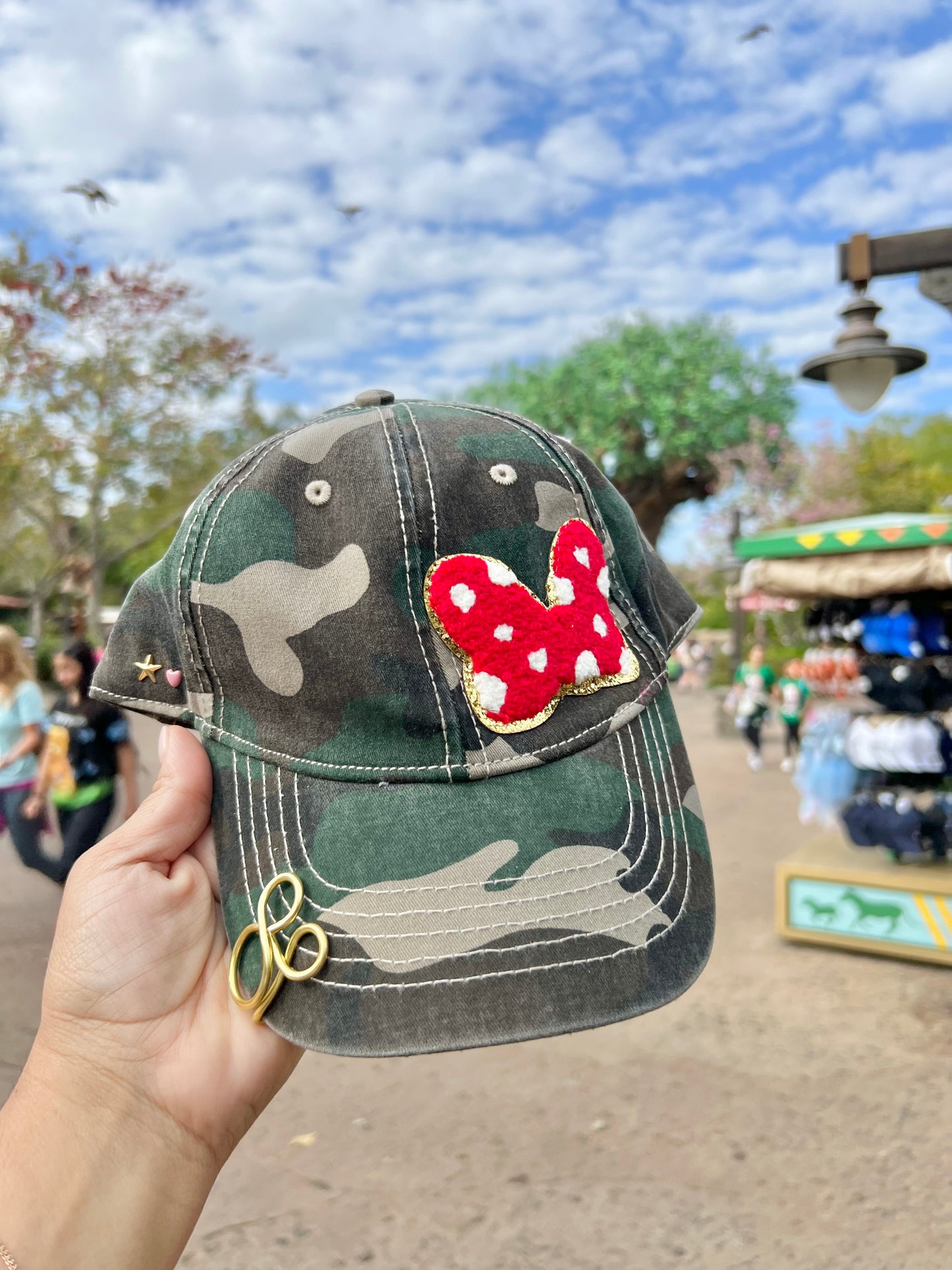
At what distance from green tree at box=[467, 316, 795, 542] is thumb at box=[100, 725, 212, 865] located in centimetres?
2078

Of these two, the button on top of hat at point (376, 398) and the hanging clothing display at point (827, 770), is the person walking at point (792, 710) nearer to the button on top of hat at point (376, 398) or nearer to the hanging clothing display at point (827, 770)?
the hanging clothing display at point (827, 770)

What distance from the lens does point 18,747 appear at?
5.02 m

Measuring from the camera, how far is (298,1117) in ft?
12.0

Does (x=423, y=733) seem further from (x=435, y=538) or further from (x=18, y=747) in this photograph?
(x=18, y=747)

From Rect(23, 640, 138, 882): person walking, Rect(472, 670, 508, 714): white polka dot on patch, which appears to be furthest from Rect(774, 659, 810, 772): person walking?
Rect(472, 670, 508, 714): white polka dot on patch

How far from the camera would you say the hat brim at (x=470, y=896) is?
117 centimetres

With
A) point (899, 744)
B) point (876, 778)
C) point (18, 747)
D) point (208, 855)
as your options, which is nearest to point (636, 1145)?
point (208, 855)

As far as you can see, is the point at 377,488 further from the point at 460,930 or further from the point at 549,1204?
the point at 549,1204

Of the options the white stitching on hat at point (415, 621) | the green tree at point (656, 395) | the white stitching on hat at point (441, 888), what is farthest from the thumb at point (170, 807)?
the green tree at point (656, 395)

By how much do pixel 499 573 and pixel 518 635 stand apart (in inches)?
3.9

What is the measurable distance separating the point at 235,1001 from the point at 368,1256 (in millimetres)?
2072

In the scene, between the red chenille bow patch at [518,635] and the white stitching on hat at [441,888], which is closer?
the white stitching on hat at [441,888]

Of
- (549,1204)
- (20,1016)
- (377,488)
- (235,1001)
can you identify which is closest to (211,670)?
(377,488)

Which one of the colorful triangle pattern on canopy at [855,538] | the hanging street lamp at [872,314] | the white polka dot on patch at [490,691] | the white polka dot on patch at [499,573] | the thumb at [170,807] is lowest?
the thumb at [170,807]
